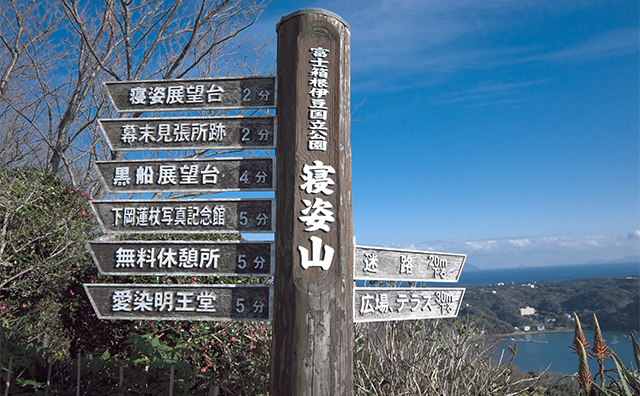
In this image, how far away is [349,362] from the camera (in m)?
3.02

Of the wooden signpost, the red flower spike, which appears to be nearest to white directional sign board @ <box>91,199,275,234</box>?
the wooden signpost

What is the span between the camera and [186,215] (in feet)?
10.8

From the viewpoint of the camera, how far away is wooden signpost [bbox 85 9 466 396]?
2.96 meters

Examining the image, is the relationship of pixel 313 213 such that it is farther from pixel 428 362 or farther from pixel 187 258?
pixel 428 362

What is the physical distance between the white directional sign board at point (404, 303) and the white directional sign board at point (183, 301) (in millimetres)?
698

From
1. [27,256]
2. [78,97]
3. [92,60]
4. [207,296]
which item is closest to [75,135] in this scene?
[78,97]

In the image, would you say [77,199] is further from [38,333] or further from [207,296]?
[207,296]

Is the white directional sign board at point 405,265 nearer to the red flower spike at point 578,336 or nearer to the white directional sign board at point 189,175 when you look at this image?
the white directional sign board at point 189,175

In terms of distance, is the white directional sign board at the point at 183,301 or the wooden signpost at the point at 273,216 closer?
the wooden signpost at the point at 273,216

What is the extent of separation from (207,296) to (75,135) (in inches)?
282

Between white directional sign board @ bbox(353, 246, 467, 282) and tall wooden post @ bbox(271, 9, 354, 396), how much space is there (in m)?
0.25

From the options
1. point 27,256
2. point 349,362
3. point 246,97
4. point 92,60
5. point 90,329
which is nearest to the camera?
point 349,362

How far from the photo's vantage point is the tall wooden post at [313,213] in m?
2.91

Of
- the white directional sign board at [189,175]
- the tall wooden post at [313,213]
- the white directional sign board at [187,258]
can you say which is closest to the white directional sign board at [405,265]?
the tall wooden post at [313,213]
